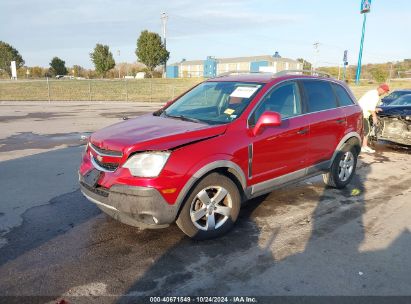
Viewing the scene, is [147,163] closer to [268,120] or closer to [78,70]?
[268,120]

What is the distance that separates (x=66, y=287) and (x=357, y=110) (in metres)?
5.05

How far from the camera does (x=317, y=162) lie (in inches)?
205

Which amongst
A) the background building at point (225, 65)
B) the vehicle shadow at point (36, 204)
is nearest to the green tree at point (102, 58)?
the background building at point (225, 65)

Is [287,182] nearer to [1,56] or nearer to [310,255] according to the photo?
[310,255]

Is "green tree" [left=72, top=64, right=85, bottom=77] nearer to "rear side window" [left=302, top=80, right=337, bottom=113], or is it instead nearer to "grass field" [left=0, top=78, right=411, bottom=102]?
"grass field" [left=0, top=78, right=411, bottom=102]

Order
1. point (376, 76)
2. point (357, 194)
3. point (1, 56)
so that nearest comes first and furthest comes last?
point (357, 194)
point (376, 76)
point (1, 56)

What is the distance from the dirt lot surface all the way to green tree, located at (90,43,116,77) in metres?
57.2

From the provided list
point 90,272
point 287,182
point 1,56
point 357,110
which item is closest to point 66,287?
point 90,272

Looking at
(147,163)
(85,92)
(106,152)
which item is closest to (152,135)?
(147,163)

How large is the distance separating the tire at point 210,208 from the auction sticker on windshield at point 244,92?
1.12 metres

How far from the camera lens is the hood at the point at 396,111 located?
8.64 meters

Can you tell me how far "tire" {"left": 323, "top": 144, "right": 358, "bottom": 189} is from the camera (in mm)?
5629

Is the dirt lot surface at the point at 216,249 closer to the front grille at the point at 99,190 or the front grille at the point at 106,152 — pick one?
the front grille at the point at 99,190

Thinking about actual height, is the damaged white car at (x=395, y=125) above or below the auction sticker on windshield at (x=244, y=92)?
below
